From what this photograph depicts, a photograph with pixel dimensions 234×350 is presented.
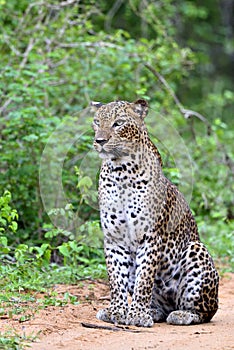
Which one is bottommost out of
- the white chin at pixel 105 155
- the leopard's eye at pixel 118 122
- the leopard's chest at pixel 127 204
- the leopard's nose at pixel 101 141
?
the leopard's chest at pixel 127 204

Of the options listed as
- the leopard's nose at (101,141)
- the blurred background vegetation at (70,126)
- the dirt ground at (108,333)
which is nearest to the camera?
the dirt ground at (108,333)

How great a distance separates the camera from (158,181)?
7418 mm

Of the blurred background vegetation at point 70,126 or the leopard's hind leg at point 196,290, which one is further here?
the blurred background vegetation at point 70,126

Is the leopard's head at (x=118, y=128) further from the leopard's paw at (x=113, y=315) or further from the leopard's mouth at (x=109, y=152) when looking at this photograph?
the leopard's paw at (x=113, y=315)

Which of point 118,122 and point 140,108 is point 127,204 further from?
point 140,108

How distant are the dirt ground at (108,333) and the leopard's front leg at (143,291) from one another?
0.12 metres

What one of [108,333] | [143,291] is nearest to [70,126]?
[143,291]

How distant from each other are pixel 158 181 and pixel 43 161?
3.29m

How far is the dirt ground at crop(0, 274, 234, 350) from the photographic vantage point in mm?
6121

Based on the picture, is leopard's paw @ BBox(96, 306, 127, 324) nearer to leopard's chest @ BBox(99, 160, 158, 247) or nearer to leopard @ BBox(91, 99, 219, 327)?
leopard @ BBox(91, 99, 219, 327)

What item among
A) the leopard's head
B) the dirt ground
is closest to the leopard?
the leopard's head

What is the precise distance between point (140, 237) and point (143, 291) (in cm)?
47

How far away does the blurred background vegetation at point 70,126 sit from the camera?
928 centimetres

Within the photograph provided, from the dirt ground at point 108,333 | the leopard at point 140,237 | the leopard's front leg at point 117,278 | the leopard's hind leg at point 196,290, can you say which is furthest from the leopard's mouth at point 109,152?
the dirt ground at point 108,333
